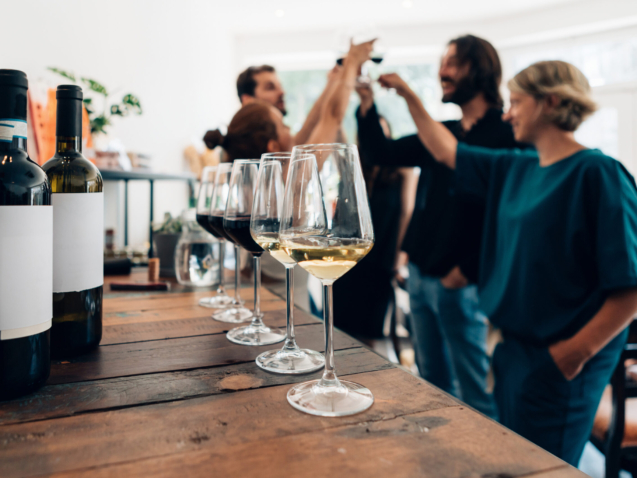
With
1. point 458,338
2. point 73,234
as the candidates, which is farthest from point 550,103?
point 73,234

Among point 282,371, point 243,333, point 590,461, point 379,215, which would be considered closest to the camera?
point 282,371

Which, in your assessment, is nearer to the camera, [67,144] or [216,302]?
[67,144]

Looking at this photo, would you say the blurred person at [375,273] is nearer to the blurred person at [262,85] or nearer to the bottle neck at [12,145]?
the blurred person at [262,85]

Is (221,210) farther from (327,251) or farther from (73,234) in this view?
(327,251)

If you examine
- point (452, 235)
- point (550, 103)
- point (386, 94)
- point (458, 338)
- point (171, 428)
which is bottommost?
point (458, 338)

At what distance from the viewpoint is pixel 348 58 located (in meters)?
1.61

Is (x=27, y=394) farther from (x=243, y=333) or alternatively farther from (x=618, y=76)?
(x=618, y=76)

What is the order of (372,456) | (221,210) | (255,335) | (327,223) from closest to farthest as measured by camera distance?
(372,456)
(327,223)
(255,335)
(221,210)

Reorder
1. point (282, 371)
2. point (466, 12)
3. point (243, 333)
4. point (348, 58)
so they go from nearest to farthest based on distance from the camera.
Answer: point (282, 371) < point (243, 333) < point (348, 58) < point (466, 12)

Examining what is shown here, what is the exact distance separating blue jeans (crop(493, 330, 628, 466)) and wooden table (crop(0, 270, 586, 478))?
723 millimetres

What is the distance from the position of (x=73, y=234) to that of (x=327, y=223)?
1.13 ft

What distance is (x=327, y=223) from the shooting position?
48 centimetres

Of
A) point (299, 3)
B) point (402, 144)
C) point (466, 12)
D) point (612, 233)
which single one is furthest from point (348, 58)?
point (466, 12)

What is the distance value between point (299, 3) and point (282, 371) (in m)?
5.12
